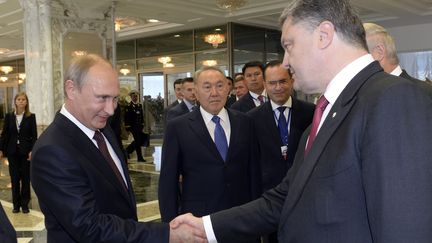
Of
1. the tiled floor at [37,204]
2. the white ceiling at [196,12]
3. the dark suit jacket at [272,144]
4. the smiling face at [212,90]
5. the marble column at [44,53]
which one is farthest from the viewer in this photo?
the white ceiling at [196,12]

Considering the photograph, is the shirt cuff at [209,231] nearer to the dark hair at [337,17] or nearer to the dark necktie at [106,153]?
the dark necktie at [106,153]

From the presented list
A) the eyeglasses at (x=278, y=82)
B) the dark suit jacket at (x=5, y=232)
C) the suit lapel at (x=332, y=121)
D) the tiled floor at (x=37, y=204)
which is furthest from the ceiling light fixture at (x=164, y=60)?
the suit lapel at (x=332, y=121)

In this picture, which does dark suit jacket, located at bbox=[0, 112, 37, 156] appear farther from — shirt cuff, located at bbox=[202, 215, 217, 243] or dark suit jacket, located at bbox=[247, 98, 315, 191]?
shirt cuff, located at bbox=[202, 215, 217, 243]

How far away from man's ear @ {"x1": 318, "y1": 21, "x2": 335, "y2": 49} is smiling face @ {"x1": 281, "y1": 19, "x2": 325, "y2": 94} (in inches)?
0.7

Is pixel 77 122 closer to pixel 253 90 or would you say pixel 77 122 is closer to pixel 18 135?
pixel 253 90

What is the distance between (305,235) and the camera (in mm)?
1398

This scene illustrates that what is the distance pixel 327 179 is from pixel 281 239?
37 cm

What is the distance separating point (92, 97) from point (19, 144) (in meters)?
4.98

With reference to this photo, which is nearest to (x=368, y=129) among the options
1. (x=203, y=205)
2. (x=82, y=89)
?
(x=82, y=89)

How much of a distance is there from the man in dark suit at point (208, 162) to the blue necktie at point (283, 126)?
436 millimetres

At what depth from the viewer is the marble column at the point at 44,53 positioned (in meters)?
7.48

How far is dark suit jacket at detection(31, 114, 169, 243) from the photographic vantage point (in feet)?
5.96

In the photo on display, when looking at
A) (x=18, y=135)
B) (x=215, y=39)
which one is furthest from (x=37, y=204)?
(x=215, y=39)

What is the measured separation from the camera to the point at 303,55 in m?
1.50
